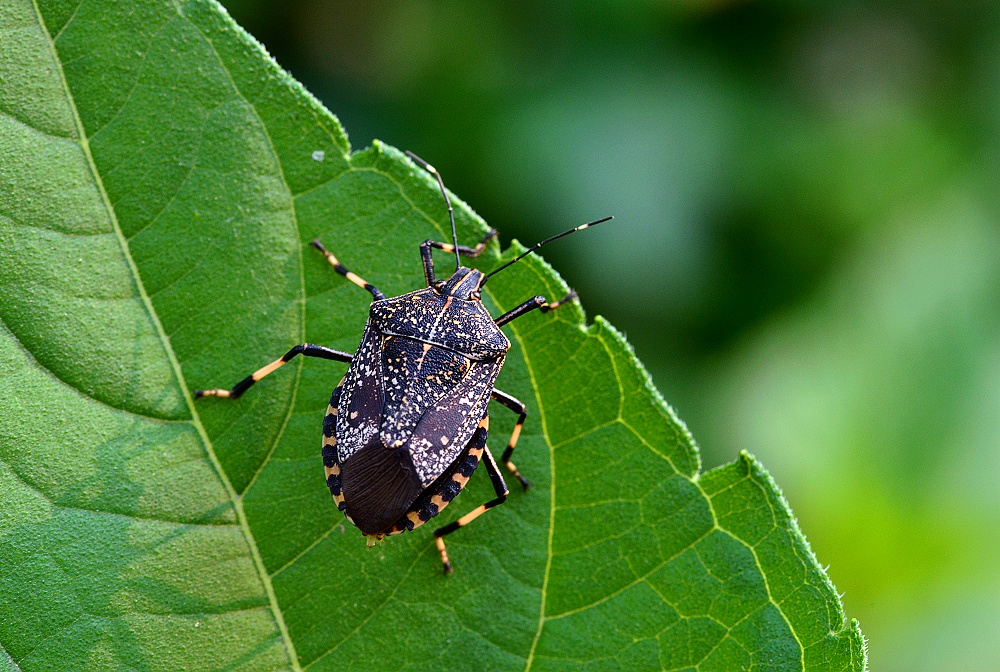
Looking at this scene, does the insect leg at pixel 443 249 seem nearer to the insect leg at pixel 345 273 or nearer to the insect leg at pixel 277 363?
the insect leg at pixel 345 273

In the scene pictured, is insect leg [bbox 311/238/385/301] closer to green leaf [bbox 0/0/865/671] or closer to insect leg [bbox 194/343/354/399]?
green leaf [bbox 0/0/865/671]

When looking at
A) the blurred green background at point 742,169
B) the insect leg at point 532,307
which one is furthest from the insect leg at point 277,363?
the blurred green background at point 742,169

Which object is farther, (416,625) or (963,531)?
(963,531)

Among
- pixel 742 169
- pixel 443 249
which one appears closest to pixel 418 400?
pixel 443 249

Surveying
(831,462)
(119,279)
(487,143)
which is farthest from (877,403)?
(119,279)

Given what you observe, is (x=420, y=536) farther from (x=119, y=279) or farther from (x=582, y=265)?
(x=582, y=265)
